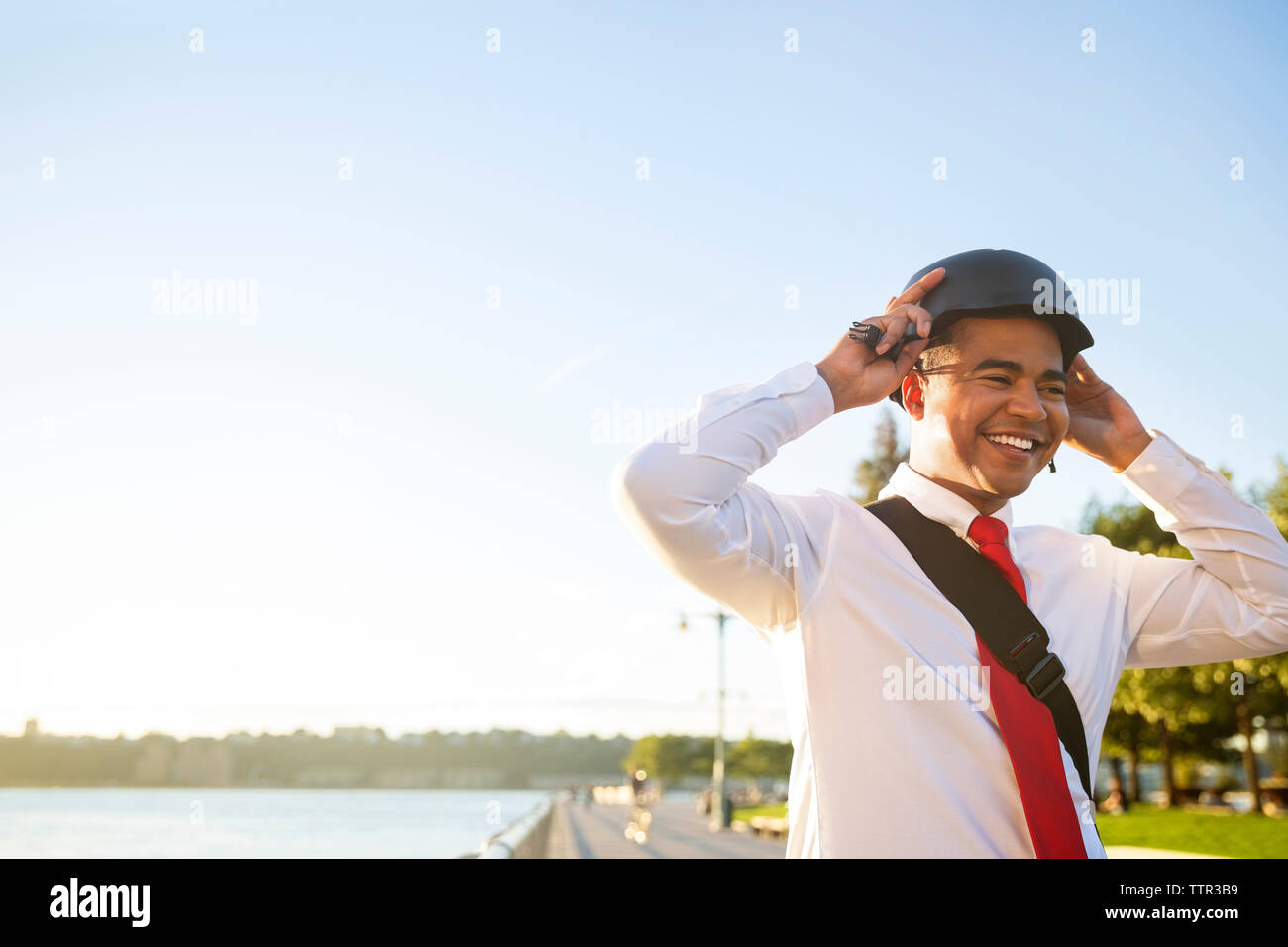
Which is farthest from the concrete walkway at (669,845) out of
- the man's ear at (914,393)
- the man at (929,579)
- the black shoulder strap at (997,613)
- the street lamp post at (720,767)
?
the black shoulder strap at (997,613)

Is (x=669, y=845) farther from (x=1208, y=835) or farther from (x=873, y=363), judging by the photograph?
(x=873, y=363)

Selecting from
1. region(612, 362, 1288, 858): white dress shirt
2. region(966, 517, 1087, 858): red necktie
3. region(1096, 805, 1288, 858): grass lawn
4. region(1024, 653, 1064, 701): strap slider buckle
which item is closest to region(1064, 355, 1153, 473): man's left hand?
region(612, 362, 1288, 858): white dress shirt

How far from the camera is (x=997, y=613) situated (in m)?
2.46

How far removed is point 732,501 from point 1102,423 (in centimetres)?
140

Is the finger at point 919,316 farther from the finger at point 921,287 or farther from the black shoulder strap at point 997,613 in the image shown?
the black shoulder strap at point 997,613

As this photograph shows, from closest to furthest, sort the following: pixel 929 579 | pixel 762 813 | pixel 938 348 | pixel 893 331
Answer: pixel 929 579 → pixel 893 331 → pixel 938 348 → pixel 762 813

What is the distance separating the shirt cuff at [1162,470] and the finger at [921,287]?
93cm

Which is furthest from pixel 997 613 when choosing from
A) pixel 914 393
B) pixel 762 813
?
pixel 762 813

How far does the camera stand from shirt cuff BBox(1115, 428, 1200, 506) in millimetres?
3074

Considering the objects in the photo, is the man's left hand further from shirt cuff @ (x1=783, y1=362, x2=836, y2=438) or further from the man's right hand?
shirt cuff @ (x1=783, y1=362, x2=836, y2=438)

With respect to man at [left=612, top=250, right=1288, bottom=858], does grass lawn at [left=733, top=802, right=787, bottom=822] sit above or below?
below

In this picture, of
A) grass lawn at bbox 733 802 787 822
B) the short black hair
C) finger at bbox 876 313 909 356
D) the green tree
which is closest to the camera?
finger at bbox 876 313 909 356

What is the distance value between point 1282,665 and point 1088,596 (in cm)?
2241

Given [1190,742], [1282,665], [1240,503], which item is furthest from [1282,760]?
[1240,503]
